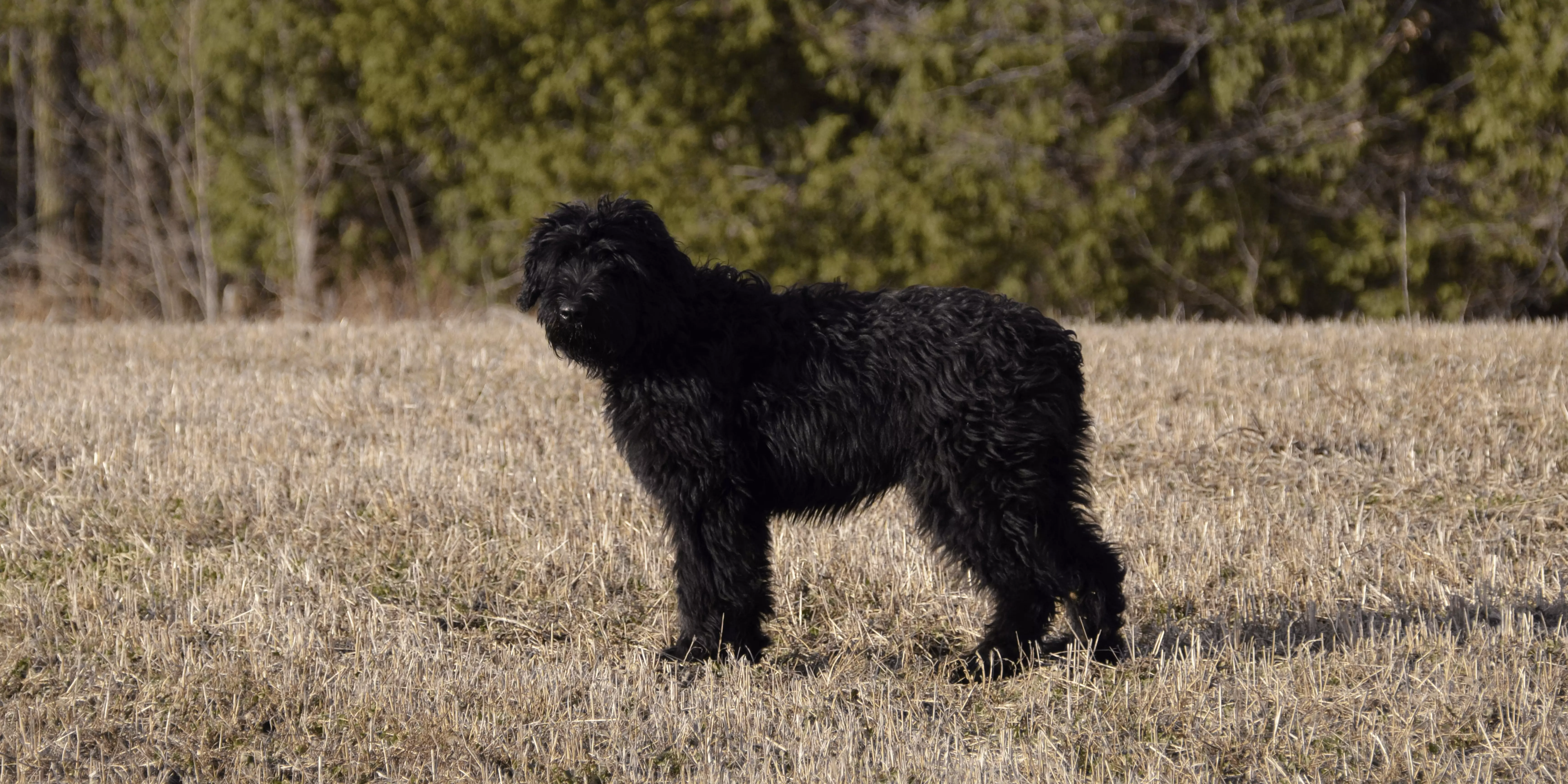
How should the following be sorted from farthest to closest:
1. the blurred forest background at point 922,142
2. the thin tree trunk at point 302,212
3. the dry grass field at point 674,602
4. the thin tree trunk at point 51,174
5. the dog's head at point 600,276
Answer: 1. the thin tree trunk at point 51,174
2. the thin tree trunk at point 302,212
3. the blurred forest background at point 922,142
4. the dog's head at point 600,276
5. the dry grass field at point 674,602

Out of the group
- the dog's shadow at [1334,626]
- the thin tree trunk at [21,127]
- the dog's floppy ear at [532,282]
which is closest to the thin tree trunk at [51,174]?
the thin tree trunk at [21,127]

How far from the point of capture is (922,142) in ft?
70.6

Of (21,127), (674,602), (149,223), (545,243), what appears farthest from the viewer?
(21,127)

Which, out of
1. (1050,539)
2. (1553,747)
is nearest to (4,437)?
(1050,539)

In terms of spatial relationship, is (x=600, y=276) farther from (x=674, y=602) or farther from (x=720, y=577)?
(x=674, y=602)

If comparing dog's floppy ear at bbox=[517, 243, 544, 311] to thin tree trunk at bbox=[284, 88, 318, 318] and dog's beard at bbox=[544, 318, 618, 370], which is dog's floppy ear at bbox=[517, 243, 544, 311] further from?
thin tree trunk at bbox=[284, 88, 318, 318]

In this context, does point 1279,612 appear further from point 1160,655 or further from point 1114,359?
point 1114,359

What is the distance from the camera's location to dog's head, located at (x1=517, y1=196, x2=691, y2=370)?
4.92 m

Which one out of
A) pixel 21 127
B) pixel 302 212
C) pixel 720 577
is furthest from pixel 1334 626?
pixel 21 127

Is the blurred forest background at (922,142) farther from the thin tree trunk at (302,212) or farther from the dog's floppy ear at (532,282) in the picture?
the dog's floppy ear at (532,282)

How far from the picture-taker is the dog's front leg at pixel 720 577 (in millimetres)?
5145

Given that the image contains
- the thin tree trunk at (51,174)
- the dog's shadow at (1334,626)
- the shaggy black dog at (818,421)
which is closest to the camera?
the shaggy black dog at (818,421)

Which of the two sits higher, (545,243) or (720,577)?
(545,243)

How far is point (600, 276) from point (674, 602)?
1.75 m
